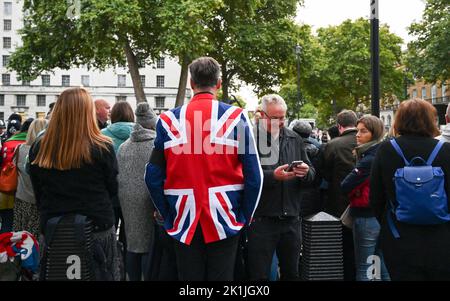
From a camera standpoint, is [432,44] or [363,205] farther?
[432,44]

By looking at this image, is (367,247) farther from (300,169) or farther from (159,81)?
(159,81)

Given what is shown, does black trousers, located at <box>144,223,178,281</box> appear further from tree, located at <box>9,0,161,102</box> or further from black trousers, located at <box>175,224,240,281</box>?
tree, located at <box>9,0,161,102</box>

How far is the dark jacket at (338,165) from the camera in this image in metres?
5.33

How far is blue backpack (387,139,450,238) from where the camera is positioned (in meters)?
3.37

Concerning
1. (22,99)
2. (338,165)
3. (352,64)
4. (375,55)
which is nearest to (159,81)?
(22,99)

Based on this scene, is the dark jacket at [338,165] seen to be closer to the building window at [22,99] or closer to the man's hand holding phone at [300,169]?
the man's hand holding phone at [300,169]

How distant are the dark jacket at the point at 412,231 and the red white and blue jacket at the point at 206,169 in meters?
0.95

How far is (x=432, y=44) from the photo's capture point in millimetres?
33344

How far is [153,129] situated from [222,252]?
188 centimetres

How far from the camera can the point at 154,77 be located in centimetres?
8188

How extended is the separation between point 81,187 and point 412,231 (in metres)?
2.47

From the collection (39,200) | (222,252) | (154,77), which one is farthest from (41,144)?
(154,77)
